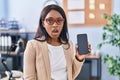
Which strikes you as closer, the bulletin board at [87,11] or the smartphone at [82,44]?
the smartphone at [82,44]

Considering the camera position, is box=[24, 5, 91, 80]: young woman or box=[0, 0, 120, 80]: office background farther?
box=[0, 0, 120, 80]: office background

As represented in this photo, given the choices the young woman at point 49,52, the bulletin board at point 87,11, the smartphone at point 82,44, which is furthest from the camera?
the bulletin board at point 87,11

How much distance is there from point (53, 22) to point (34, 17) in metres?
3.37

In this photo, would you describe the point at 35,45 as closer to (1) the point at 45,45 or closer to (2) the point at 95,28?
(1) the point at 45,45

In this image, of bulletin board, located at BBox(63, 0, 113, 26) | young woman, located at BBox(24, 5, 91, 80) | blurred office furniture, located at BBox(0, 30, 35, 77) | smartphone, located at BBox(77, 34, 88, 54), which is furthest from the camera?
blurred office furniture, located at BBox(0, 30, 35, 77)

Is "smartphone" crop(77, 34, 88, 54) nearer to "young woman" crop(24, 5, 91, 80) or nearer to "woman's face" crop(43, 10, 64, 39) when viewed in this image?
"young woman" crop(24, 5, 91, 80)

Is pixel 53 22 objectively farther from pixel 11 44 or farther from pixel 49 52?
pixel 11 44

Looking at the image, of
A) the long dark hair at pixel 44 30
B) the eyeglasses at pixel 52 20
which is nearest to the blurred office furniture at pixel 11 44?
the long dark hair at pixel 44 30

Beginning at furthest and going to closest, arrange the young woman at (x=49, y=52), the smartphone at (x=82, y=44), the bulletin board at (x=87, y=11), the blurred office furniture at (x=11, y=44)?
the blurred office furniture at (x=11, y=44)
the bulletin board at (x=87, y=11)
the smartphone at (x=82, y=44)
the young woman at (x=49, y=52)

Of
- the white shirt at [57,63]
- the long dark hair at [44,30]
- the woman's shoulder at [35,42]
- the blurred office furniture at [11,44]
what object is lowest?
the blurred office furniture at [11,44]

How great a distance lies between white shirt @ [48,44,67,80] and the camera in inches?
47.0

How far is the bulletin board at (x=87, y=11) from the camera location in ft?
13.7

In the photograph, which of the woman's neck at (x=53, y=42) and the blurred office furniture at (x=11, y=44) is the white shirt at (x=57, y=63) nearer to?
the woman's neck at (x=53, y=42)

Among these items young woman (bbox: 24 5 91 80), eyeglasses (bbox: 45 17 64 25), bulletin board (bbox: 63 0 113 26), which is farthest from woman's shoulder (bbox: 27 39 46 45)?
bulletin board (bbox: 63 0 113 26)
